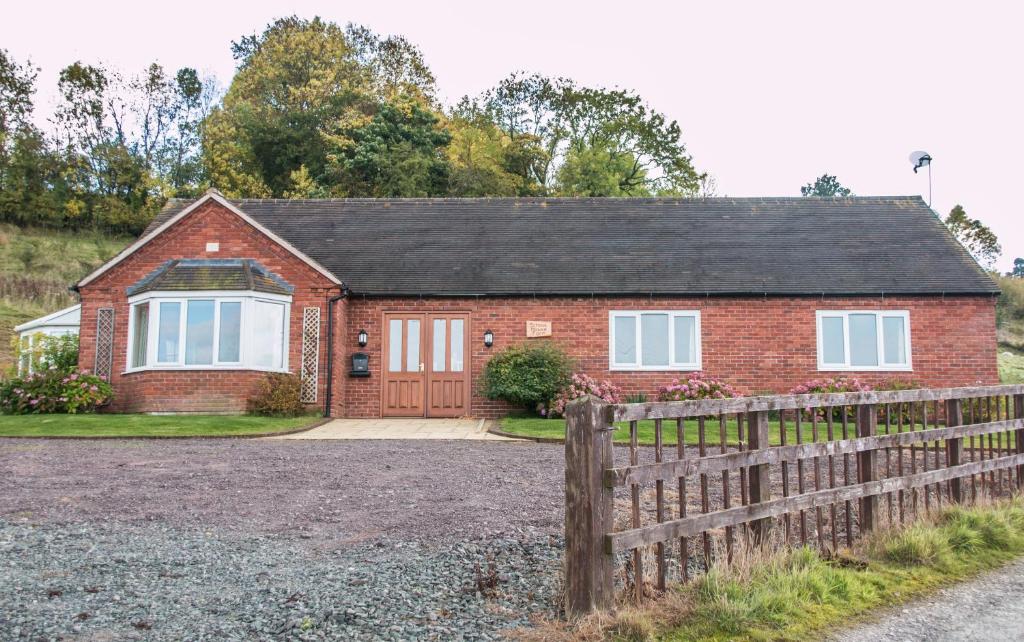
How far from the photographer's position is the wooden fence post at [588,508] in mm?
4527

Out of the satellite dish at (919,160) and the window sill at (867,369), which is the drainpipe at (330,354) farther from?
the satellite dish at (919,160)

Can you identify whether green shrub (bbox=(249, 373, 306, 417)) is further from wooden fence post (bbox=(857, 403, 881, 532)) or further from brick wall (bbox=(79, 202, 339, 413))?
wooden fence post (bbox=(857, 403, 881, 532))

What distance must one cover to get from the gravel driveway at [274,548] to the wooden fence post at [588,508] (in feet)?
1.34

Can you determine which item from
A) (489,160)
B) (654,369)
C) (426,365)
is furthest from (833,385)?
(489,160)

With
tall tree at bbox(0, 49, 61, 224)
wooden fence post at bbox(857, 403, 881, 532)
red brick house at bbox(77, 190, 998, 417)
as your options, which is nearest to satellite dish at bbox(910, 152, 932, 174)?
red brick house at bbox(77, 190, 998, 417)

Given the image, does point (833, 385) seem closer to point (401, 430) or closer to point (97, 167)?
point (401, 430)

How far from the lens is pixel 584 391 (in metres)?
17.6

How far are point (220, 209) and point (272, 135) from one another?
24510mm

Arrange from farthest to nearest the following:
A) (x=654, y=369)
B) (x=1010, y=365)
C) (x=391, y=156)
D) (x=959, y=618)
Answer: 1. (x=391, y=156)
2. (x=1010, y=365)
3. (x=654, y=369)
4. (x=959, y=618)

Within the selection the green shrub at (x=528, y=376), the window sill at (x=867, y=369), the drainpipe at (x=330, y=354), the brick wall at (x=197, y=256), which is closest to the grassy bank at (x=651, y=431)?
the green shrub at (x=528, y=376)

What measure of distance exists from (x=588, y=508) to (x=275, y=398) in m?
13.1

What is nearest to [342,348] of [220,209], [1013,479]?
[220,209]

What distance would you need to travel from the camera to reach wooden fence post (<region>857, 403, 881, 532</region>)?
20.4ft

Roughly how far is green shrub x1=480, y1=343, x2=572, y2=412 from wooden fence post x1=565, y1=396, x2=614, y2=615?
41.2 feet
